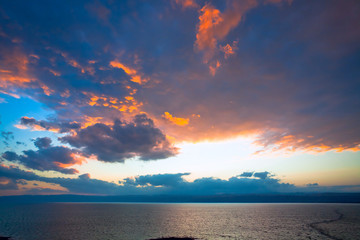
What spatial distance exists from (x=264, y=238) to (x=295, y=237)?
12477mm

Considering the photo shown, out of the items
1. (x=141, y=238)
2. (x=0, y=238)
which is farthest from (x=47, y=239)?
(x=141, y=238)

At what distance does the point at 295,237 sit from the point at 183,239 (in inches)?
1692

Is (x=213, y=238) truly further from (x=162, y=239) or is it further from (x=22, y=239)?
(x=22, y=239)

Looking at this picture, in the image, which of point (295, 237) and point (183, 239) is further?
point (295, 237)

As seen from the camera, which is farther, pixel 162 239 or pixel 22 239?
pixel 22 239

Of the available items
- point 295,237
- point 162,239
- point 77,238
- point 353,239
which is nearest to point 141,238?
point 162,239

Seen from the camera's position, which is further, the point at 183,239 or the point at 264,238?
the point at 264,238

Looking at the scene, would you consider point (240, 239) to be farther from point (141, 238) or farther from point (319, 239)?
point (141, 238)

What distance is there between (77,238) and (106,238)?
1141cm

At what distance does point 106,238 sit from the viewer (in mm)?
73375

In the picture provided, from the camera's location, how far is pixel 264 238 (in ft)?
242

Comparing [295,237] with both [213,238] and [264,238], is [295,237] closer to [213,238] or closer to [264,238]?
[264,238]

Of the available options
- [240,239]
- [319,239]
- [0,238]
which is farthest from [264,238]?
[0,238]

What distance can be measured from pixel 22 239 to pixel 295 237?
100 m
